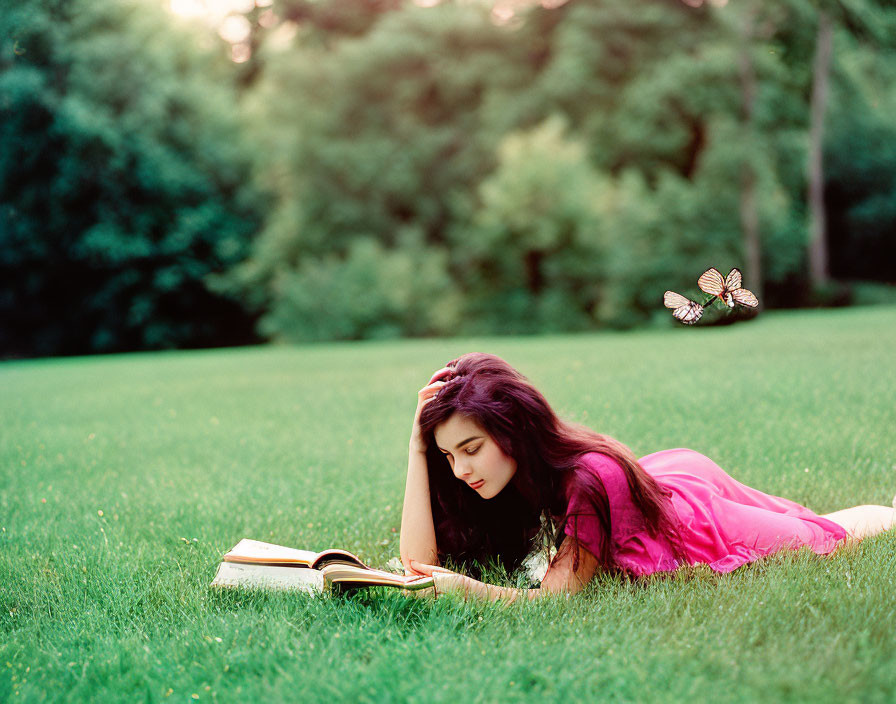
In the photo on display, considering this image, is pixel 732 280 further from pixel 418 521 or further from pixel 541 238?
pixel 541 238

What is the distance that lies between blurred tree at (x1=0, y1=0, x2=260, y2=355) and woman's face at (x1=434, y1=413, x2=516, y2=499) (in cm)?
2375

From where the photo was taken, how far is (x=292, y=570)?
3238 millimetres

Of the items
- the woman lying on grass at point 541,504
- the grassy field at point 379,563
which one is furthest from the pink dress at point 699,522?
the grassy field at point 379,563

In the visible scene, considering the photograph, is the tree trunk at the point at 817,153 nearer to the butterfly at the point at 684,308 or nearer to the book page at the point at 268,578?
the butterfly at the point at 684,308

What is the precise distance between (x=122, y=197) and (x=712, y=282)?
87.7ft

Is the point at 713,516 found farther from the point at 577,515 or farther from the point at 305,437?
the point at 305,437

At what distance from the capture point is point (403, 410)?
27.5 feet

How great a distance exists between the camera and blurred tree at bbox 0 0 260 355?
79.6 ft

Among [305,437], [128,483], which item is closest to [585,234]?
[305,437]

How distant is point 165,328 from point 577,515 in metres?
26.4

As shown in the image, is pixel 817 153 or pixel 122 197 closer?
pixel 817 153

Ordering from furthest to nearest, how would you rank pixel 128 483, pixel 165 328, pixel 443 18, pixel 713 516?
pixel 165 328, pixel 443 18, pixel 128 483, pixel 713 516

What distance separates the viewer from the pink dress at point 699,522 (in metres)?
3.16

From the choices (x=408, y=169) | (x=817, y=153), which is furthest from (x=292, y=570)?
(x=817, y=153)
